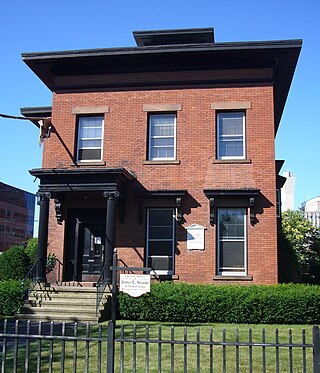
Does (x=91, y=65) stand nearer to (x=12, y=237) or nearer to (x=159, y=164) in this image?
(x=159, y=164)

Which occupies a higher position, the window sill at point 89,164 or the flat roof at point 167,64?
the flat roof at point 167,64

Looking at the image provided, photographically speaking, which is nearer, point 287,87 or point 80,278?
point 80,278

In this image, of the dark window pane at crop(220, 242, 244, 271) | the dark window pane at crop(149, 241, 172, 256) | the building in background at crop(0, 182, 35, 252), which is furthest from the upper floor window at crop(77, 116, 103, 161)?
the building in background at crop(0, 182, 35, 252)

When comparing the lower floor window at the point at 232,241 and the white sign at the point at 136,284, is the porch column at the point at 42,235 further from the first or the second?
the white sign at the point at 136,284

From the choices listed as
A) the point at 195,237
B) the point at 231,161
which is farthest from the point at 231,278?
the point at 231,161

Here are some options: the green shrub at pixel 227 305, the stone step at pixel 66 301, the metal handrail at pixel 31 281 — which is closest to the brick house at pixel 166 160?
the metal handrail at pixel 31 281

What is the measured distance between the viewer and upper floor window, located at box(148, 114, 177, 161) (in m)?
17.9

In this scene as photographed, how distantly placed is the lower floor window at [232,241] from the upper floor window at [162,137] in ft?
9.10

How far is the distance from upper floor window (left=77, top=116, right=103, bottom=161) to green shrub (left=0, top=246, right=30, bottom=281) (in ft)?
13.2

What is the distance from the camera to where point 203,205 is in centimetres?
1717

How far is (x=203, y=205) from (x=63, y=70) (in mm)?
7264

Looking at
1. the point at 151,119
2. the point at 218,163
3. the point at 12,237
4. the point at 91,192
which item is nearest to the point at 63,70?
the point at 151,119

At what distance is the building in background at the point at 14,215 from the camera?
101 m

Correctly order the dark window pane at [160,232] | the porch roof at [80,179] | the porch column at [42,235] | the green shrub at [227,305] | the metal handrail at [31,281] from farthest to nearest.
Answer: the dark window pane at [160,232], the porch column at [42,235], the porch roof at [80,179], the metal handrail at [31,281], the green shrub at [227,305]
